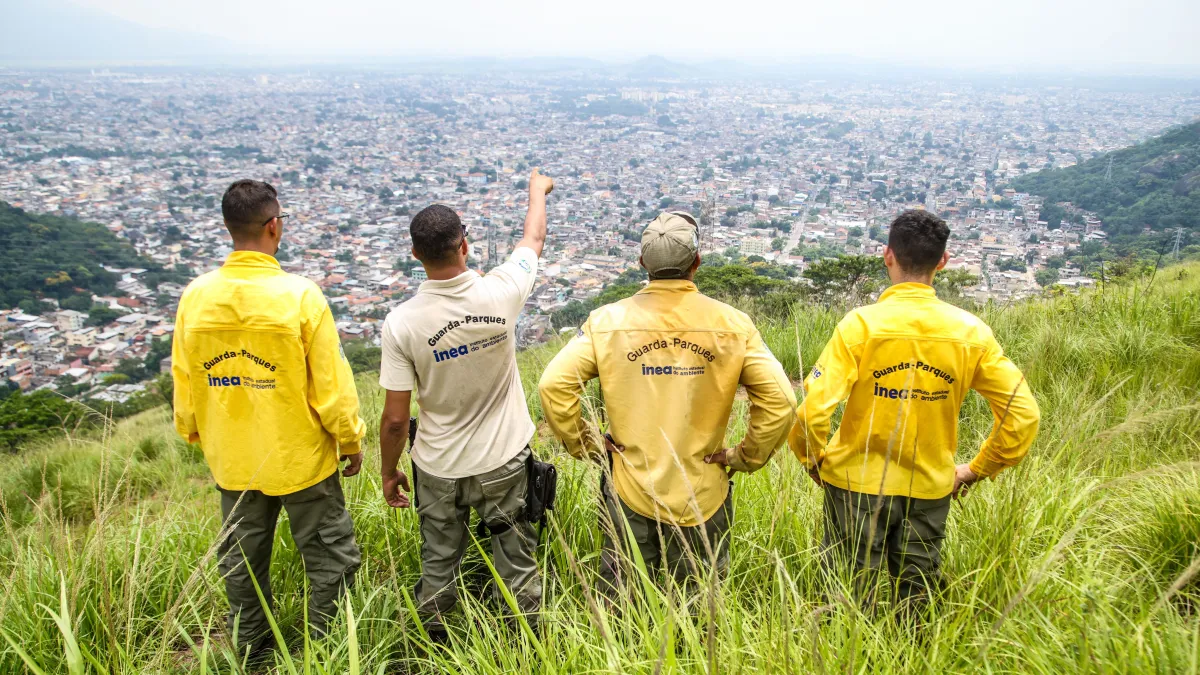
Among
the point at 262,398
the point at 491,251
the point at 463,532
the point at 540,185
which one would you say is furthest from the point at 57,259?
the point at 463,532

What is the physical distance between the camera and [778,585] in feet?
7.49

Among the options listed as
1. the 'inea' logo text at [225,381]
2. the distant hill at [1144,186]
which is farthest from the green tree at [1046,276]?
the 'inea' logo text at [225,381]

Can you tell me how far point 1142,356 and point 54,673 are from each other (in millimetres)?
6315

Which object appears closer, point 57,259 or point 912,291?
point 912,291

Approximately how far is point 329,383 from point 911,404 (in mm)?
2136

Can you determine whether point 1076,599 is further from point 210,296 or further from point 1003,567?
point 210,296

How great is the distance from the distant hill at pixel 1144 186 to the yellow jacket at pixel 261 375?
67.8 feet

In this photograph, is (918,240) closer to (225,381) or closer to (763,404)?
(763,404)

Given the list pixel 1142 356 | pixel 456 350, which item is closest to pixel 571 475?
pixel 456 350

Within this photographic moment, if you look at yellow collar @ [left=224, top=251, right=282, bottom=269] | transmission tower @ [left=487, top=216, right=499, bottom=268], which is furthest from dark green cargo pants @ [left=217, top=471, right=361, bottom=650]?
transmission tower @ [left=487, top=216, right=499, bottom=268]

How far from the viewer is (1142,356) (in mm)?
4840

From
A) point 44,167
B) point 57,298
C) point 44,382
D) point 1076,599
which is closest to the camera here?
point 1076,599

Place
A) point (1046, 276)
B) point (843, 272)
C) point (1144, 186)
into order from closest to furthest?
point (843, 272) → point (1046, 276) → point (1144, 186)

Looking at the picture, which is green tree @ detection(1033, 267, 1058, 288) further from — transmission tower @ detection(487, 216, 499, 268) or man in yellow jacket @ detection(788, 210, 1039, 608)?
transmission tower @ detection(487, 216, 499, 268)
